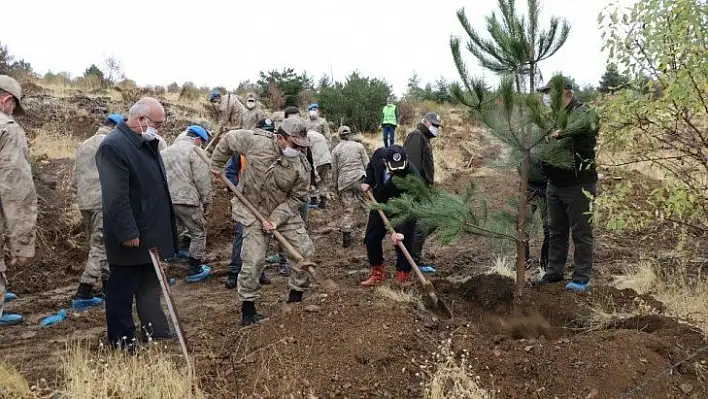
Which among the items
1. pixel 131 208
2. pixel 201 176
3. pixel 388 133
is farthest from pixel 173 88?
pixel 131 208

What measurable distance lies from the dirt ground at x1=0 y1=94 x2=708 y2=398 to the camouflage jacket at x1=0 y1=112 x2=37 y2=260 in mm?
812

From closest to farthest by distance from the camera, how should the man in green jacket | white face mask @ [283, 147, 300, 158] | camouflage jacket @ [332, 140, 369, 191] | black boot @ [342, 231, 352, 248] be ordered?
white face mask @ [283, 147, 300, 158] → the man in green jacket → camouflage jacket @ [332, 140, 369, 191] → black boot @ [342, 231, 352, 248]

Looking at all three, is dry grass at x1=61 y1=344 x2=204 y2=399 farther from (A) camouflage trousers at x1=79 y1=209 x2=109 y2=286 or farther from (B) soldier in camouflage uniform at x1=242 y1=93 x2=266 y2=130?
(B) soldier in camouflage uniform at x1=242 y1=93 x2=266 y2=130

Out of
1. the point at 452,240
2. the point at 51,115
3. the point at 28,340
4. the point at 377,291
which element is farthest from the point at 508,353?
the point at 51,115

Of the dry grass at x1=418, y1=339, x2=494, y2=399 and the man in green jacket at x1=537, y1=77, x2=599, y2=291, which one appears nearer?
the dry grass at x1=418, y1=339, x2=494, y2=399

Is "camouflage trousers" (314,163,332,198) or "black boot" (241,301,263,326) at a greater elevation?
"camouflage trousers" (314,163,332,198)

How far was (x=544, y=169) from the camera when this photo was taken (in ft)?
18.5

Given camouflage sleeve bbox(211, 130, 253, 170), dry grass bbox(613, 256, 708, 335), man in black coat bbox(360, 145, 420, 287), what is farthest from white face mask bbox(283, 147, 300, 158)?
dry grass bbox(613, 256, 708, 335)

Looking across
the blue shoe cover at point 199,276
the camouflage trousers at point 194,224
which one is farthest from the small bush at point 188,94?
the blue shoe cover at point 199,276

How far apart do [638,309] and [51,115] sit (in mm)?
14489

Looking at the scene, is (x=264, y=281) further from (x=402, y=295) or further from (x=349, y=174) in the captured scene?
(x=349, y=174)

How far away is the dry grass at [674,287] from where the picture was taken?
4.77m

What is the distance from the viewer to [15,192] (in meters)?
3.99

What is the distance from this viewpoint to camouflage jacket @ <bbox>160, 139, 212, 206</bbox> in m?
6.60
